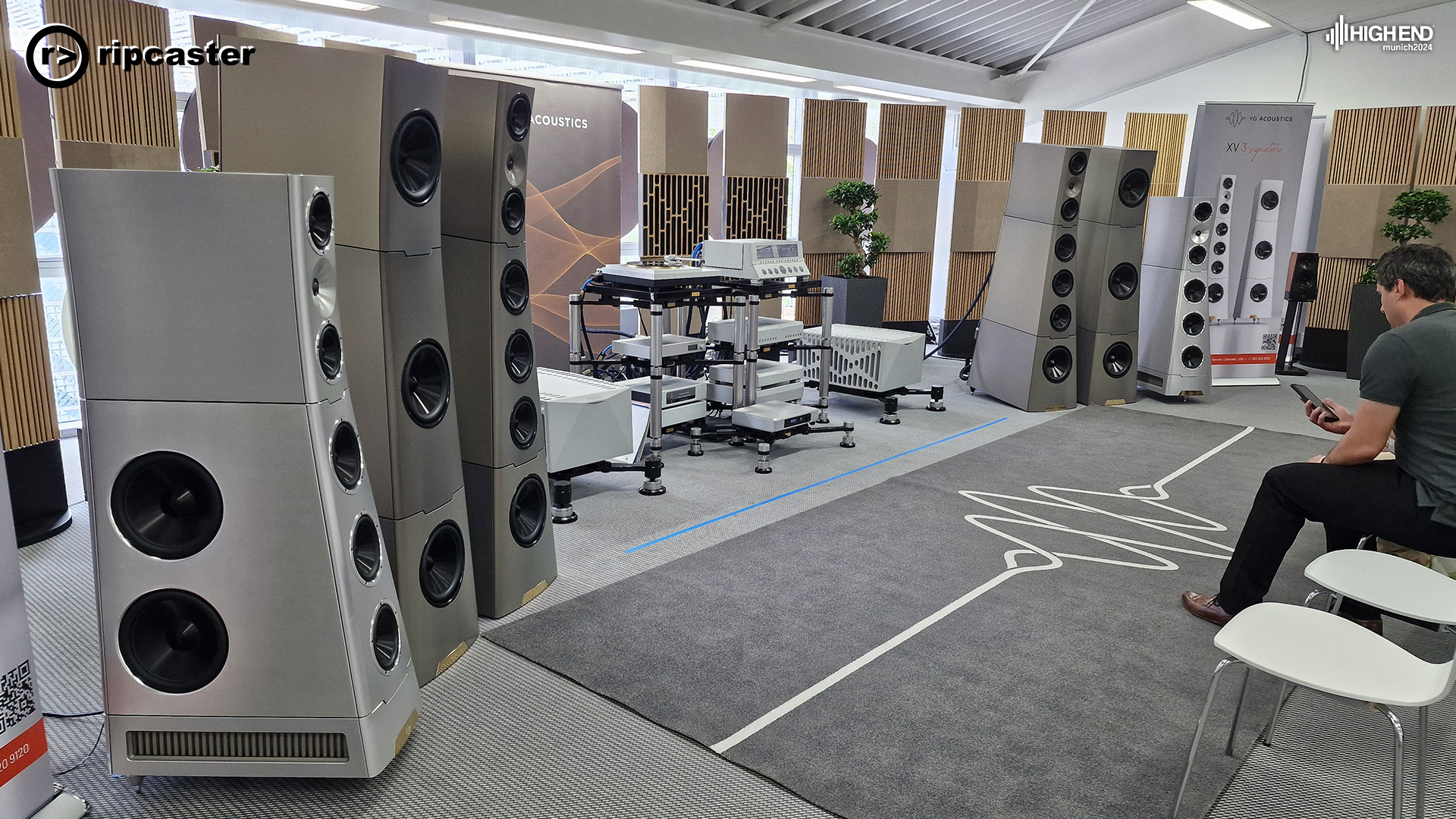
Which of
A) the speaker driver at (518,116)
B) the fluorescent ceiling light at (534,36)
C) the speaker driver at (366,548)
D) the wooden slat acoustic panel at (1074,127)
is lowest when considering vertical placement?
the speaker driver at (366,548)

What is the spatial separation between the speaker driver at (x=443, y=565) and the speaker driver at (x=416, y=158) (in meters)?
0.87

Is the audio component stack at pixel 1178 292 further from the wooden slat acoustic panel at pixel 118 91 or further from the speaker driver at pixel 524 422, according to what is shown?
the wooden slat acoustic panel at pixel 118 91

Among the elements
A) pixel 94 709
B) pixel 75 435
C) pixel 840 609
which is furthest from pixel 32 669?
pixel 75 435

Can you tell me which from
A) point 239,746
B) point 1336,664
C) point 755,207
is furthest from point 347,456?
point 755,207

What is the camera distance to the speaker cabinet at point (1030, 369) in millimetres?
6027

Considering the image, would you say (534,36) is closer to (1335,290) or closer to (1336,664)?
(1336,664)

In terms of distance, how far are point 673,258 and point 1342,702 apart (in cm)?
342

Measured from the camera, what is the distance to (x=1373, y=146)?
7.74 meters

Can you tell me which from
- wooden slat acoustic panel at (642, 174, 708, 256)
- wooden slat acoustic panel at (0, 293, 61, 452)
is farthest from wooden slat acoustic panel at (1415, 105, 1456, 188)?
wooden slat acoustic panel at (0, 293, 61, 452)

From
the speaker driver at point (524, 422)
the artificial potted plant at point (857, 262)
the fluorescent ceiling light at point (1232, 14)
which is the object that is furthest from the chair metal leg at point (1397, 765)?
the fluorescent ceiling light at point (1232, 14)

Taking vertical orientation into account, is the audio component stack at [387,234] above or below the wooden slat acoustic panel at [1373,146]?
below

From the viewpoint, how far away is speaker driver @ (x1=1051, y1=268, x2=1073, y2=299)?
5.91 meters

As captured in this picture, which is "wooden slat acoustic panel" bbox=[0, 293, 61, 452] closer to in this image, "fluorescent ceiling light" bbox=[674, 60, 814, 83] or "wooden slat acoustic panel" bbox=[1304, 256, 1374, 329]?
"fluorescent ceiling light" bbox=[674, 60, 814, 83]

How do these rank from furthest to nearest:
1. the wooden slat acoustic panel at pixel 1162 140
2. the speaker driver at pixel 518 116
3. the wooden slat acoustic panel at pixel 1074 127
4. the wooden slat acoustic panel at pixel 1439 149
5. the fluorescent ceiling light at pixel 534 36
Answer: the wooden slat acoustic panel at pixel 1162 140 → the wooden slat acoustic panel at pixel 1074 127 → the wooden slat acoustic panel at pixel 1439 149 → the fluorescent ceiling light at pixel 534 36 → the speaker driver at pixel 518 116
